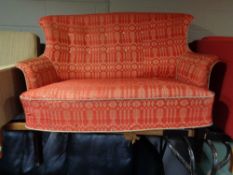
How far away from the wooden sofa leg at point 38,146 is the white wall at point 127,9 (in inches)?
37.2

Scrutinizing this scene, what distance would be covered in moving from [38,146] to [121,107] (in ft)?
2.14

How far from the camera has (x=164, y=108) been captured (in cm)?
105

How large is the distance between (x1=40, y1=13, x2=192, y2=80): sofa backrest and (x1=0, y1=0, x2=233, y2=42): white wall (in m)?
0.29

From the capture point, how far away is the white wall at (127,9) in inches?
69.6

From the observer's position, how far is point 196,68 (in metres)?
1.20

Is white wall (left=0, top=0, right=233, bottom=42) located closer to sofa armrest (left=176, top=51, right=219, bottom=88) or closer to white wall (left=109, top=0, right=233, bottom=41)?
white wall (left=109, top=0, right=233, bottom=41)

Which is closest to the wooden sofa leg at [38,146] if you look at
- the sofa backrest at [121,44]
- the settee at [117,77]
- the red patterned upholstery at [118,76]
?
the settee at [117,77]

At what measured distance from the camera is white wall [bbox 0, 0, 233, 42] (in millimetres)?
1768

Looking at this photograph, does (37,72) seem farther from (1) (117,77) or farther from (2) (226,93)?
(2) (226,93)

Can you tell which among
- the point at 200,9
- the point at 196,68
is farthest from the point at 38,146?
the point at 200,9

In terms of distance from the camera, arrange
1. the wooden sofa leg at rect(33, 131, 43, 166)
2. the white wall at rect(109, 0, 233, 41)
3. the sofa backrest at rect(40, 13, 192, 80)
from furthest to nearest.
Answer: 1. the white wall at rect(109, 0, 233, 41)
2. the sofa backrest at rect(40, 13, 192, 80)
3. the wooden sofa leg at rect(33, 131, 43, 166)

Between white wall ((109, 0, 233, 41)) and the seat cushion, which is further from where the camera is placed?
white wall ((109, 0, 233, 41))

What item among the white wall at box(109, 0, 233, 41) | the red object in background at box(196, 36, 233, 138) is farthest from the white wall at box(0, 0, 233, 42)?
the red object in background at box(196, 36, 233, 138)

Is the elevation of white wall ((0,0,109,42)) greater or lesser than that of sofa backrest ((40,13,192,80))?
greater
